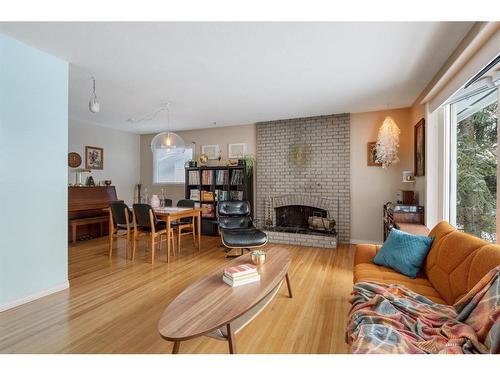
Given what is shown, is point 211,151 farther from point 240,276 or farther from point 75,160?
point 240,276

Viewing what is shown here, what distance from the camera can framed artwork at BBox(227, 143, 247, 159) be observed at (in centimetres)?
538

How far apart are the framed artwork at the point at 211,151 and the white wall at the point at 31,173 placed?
10.8 feet

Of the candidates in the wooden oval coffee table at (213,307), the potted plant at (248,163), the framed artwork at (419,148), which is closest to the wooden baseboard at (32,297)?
the wooden oval coffee table at (213,307)

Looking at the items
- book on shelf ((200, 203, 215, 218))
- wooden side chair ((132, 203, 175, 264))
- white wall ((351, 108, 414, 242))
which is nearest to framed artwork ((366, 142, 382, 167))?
white wall ((351, 108, 414, 242))

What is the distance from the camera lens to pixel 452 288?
1570 mm

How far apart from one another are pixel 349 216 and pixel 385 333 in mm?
3581

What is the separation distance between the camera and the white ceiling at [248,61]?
1.99 metres

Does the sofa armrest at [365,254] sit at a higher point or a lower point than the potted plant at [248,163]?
lower

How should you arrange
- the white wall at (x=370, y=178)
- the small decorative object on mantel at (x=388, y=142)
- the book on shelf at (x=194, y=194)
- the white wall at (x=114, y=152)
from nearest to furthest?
the small decorative object on mantel at (x=388, y=142) → the white wall at (x=370, y=178) → the white wall at (x=114, y=152) → the book on shelf at (x=194, y=194)

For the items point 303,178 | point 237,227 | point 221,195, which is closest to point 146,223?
point 237,227

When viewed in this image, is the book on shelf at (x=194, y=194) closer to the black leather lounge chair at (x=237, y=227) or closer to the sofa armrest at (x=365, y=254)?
the black leather lounge chair at (x=237, y=227)

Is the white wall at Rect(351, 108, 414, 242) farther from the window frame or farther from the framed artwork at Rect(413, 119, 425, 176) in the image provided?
the window frame
